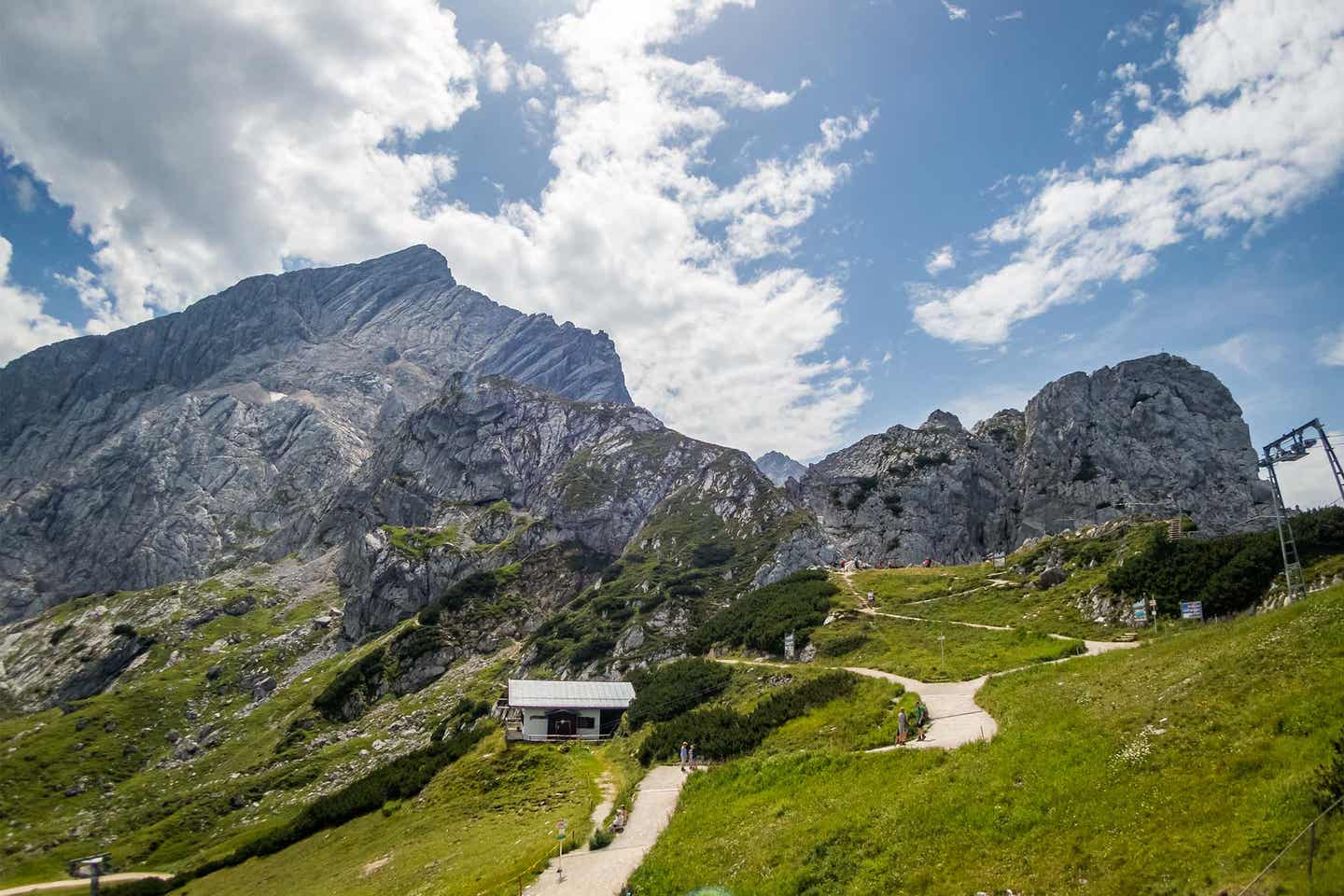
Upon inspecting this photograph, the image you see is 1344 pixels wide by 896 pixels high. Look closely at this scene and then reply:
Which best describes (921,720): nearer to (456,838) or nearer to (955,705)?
(955,705)

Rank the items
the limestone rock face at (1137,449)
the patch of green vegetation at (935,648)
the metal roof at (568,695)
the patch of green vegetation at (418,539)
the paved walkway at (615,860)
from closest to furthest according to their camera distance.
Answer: the paved walkway at (615,860), the patch of green vegetation at (935,648), the metal roof at (568,695), the limestone rock face at (1137,449), the patch of green vegetation at (418,539)

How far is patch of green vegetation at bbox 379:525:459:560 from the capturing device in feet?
557

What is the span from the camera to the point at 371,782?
56.2 metres

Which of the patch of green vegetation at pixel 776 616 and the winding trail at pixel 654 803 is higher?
the patch of green vegetation at pixel 776 616

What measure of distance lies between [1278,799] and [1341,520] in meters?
35.5

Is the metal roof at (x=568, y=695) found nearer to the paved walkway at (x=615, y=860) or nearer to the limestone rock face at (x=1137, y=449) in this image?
the paved walkway at (x=615, y=860)

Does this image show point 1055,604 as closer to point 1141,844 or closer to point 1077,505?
point 1141,844

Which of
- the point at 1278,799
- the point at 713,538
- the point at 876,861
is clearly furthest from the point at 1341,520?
the point at 713,538

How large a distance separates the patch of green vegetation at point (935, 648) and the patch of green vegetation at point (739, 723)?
16.3ft

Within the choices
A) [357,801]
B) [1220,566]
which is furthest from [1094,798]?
[357,801]

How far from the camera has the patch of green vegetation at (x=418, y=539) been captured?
170 meters

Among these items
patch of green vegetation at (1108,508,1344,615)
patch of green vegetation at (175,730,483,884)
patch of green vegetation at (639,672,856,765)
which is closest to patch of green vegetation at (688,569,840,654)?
patch of green vegetation at (639,672,856,765)

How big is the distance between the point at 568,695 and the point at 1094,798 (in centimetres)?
4568

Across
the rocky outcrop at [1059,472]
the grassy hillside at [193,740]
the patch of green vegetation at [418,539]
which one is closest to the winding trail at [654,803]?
the grassy hillside at [193,740]
